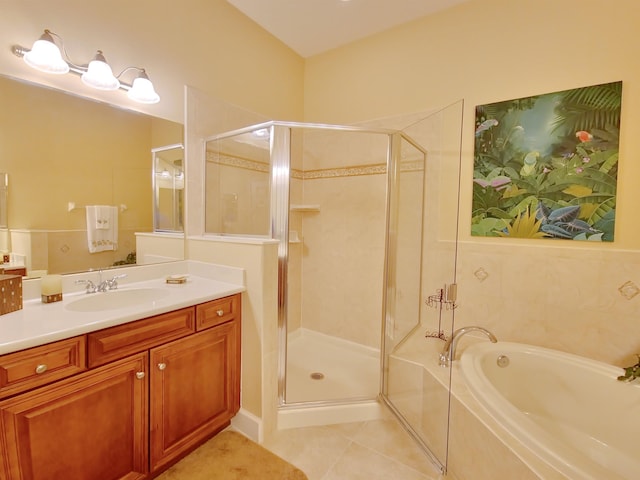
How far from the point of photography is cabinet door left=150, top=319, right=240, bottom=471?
1.23 m

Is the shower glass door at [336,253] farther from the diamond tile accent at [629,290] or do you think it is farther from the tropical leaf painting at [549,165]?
the diamond tile accent at [629,290]

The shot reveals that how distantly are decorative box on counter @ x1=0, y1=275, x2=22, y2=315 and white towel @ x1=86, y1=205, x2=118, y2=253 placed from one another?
1.22 feet

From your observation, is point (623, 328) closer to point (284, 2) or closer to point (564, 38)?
point (564, 38)

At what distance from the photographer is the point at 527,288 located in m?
1.91

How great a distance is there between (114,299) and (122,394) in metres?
0.54

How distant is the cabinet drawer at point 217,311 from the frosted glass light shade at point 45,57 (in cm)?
131

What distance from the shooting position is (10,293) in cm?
111

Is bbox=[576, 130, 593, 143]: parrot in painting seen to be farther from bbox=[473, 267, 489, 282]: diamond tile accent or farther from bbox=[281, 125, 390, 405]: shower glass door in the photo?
bbox=[281, 125, 390, 405]: shower glass door

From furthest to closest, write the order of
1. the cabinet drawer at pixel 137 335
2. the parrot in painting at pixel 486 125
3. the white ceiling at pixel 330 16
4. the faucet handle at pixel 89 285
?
the white ceiling at pixel 330 16 → the parrot in painting at pixel 486 125 → the faucet handle at pixel 89 285 → the cabinet drawer at pixel 137 335

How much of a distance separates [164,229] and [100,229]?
34cm

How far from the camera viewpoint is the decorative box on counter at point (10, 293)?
3.53 feet

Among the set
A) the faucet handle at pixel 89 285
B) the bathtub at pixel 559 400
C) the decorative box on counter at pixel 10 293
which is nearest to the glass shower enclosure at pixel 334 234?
the bathtub at pixel 559 400

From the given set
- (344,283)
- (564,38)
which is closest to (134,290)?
(344,283)

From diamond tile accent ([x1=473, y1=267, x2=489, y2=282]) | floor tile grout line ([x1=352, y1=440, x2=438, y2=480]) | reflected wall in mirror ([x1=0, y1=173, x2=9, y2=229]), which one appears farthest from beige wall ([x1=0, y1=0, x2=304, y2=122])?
floor tile grout line ([x1=352, y1=440, x2=438, y2=480])
